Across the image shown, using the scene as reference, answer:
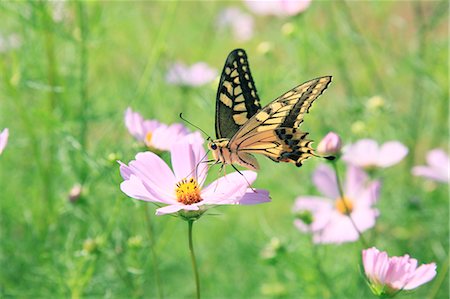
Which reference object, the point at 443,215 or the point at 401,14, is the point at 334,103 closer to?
the point at 443,215

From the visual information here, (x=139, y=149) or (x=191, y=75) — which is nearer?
(x=139, y=149)

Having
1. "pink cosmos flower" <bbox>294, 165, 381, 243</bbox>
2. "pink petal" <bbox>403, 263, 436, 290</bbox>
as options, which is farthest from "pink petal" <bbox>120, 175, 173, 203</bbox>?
"pink cosmos flower" <bbox>294, 165, 381, 243</bbox>

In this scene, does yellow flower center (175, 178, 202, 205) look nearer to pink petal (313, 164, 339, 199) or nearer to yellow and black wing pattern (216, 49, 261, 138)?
yellow and black wing pattern (216, 49, 261, 138)

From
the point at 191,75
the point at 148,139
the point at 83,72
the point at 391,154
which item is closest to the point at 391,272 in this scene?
the point at 148,139

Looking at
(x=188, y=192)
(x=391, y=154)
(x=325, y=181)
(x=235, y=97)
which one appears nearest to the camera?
(x=188, y=192)

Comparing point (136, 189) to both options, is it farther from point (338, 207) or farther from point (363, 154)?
point (338, 207)
